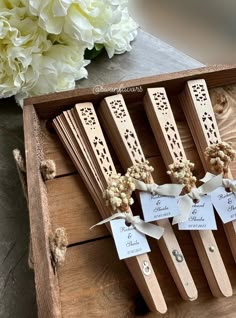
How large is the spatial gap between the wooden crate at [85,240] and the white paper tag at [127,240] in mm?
35

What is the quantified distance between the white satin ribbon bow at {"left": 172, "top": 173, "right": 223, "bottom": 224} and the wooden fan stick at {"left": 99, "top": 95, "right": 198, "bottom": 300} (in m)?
0.02

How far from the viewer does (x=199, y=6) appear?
1.04 metres

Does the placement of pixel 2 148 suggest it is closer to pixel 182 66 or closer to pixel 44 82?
pixel 44 82

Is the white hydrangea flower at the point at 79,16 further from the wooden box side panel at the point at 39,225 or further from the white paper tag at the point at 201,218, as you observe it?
the white paper tag at the point at 201,218

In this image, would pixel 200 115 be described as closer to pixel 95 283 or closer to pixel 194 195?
pixel 194 195

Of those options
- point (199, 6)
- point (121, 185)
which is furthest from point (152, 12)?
point (121, 185)

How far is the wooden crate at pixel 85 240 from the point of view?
0.57 m

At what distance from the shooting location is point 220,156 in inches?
25.0

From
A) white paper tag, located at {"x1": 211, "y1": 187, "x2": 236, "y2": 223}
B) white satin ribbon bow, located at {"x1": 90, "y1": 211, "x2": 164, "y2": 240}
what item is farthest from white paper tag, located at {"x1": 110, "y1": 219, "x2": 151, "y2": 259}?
white paper tag, located at {"x1": 211, "y1": 187, "x2": 236, "y2": 223}

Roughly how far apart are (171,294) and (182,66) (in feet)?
1.37

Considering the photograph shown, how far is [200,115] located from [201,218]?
0.15 meters

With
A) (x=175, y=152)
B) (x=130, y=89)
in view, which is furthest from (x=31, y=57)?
(x=175, y=152)

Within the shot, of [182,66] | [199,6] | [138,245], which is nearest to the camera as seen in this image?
[138,245]

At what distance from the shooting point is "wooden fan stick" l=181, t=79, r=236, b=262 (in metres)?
0.67
